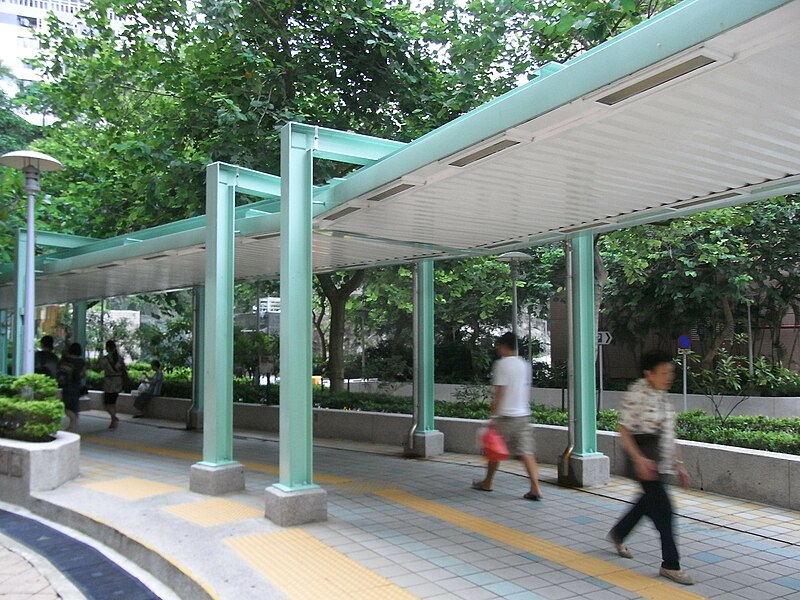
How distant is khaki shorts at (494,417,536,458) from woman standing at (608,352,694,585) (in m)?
2.02

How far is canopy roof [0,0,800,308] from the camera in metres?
3.36

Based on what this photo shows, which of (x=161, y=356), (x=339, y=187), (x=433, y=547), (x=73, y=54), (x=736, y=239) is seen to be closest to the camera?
(x=433, y=547)

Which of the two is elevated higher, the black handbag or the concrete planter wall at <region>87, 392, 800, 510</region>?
the black handbag

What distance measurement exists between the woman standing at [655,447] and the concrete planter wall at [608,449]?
7.38 feet

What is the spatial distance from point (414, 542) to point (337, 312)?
943 centimetres

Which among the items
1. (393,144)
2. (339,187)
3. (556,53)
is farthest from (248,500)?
(556,53)

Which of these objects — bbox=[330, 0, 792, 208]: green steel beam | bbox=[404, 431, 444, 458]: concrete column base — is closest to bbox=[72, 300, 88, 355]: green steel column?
bbox=[404, 431, 444, 458]: concrete column base

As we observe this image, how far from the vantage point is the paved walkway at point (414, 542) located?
4.51 meters

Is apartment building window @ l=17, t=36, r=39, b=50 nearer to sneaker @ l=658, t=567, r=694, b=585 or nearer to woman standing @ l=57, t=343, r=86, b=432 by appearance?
woman standing @ l=57, t=343, r=86, b=432

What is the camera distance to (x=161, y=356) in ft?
73.0

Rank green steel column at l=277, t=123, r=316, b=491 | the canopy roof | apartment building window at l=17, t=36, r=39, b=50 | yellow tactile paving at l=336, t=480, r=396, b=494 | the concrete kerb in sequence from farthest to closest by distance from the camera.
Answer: apartment building window at l=17, t=36, r=39, b=50
yellow tactile paving at l=336, t=480, r=396, b=494
green steel column at l=277, t=123, r=316, b=491
the concrete kerb
the canopy roof

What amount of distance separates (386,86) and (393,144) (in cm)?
485

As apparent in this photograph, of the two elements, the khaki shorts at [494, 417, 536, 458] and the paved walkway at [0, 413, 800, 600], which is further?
the khaki shorts at [494, 417, 536, 458]

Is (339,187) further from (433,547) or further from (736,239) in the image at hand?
(736,239)
